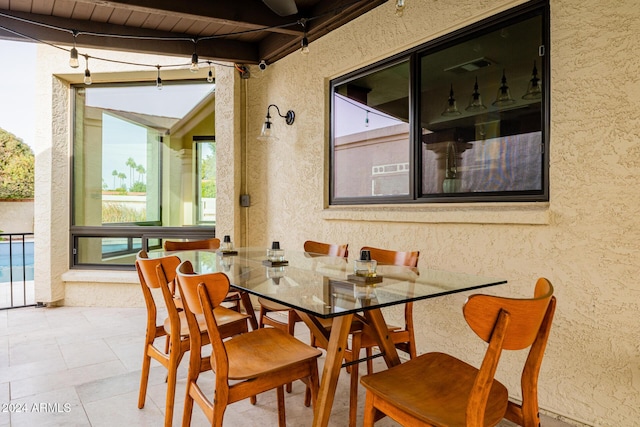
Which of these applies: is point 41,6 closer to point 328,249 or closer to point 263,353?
point 328,249

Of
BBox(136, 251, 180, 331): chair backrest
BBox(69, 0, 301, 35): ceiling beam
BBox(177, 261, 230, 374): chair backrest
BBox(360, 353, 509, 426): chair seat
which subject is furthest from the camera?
BBox(69, 0, 301, 35): ceiling beam

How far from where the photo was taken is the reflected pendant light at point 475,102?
2.34 m

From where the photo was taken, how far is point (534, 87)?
2082mm

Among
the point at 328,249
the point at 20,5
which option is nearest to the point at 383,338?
the point at 328,249

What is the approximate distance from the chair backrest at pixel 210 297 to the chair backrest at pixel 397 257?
3.80ft

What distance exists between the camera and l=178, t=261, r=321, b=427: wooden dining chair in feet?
4.42

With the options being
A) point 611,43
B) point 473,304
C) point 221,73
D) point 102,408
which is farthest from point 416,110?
point 102,408

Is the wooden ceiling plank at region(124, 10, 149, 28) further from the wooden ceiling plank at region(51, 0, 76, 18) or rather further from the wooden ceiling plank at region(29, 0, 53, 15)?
the wooden ceiling plank at region(29, 0, 53, 15)

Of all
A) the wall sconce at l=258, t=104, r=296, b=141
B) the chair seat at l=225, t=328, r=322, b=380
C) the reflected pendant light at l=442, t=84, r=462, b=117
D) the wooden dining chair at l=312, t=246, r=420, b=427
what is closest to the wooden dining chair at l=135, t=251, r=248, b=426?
the chair seat at l=225, t=328, r=322, b=380

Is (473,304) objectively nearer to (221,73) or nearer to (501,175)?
(501,175)

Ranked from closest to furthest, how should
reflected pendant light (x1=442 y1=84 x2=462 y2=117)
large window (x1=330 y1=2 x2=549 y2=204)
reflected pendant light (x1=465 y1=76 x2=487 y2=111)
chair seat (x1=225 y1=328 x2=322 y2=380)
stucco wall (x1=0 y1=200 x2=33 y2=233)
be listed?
chair seat (x1=225 y1=328 x2=322 y2=380), large window (x1=330 y1=2 x2=549 y2=204), reflected pendant light (x1=465 y1=76 x2=487 y2=111), reflected pendant light (x1=442 y1=84 x2=462 y2=117), stucco wall (x1=0 y1=200 x2=33 y2=233)

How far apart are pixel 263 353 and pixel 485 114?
1.84 m

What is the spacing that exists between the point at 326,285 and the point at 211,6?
8.20 ft

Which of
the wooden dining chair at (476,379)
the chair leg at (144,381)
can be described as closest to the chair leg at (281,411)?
the wooden dining chair at (476,379)
